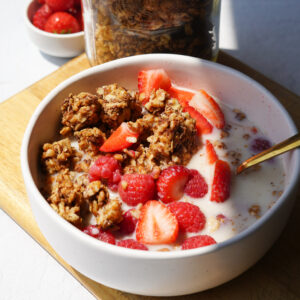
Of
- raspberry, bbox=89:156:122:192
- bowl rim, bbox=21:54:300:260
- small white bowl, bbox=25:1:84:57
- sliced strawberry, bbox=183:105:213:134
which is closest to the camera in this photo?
bowl rim, bbox=21:54:300:260

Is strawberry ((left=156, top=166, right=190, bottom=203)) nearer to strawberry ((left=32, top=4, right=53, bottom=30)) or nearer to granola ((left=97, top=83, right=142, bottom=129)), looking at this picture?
granola ((left=97, top=83, right=142, bottom=129))

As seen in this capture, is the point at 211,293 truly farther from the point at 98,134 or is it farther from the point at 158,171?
the point at 98,134

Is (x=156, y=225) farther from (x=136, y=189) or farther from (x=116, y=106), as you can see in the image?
(x=116, y=106)

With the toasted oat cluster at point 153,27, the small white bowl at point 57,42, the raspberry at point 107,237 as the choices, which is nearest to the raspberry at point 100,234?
the raspberry at point 107,237

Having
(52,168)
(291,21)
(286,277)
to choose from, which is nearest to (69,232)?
(52,168)

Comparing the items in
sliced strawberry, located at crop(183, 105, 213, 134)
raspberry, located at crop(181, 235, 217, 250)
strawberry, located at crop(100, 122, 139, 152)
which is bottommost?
raspberry, located at crop(181, 235, 217, 250)

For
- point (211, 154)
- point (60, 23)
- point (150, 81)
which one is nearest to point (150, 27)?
point (150, 81)

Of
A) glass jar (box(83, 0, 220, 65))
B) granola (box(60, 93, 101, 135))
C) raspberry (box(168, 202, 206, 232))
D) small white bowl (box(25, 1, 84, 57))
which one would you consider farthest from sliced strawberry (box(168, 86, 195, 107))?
small white bowl (box(25, 1, 84, 57))
